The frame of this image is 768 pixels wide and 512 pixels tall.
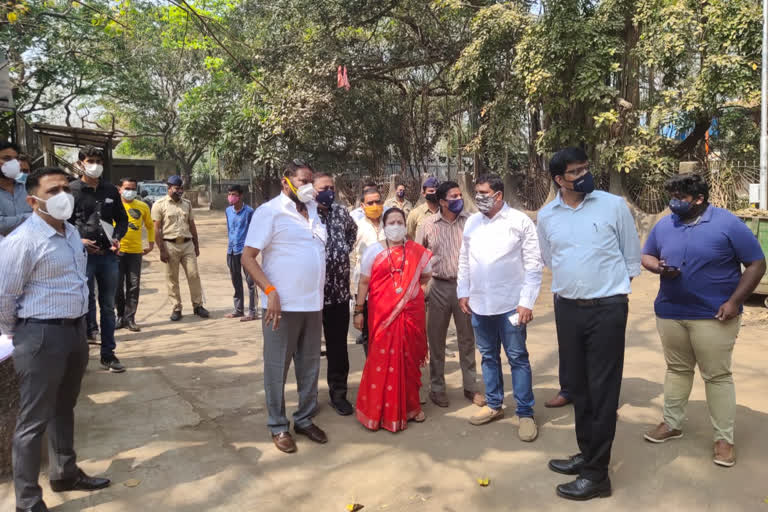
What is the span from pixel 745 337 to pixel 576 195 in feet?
14.6

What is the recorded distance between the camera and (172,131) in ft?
105

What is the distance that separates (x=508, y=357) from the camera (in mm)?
4137

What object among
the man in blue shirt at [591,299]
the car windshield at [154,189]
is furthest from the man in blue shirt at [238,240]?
the car windshield at [154,189]

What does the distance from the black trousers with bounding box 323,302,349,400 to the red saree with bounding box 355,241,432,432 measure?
355 millimetres

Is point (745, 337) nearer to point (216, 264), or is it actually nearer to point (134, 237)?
point (134, 237)

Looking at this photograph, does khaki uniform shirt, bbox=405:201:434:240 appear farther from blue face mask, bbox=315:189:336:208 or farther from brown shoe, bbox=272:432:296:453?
brown shoe, bbox=272:432:296:453

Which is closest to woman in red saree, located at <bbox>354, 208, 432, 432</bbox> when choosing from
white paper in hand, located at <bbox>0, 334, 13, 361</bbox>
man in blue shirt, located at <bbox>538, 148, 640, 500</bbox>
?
man in blue shirt, located at <bbox>538, 148, 640, 500</bbox>

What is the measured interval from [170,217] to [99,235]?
6.47ft

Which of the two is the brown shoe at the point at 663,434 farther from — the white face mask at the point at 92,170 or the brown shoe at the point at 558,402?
the white face mask at the point at 92,170

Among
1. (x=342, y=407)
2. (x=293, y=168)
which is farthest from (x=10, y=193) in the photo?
(x=342, y=407)

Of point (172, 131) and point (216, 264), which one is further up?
point (172, 131)

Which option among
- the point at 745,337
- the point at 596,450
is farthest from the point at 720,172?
the point at 596,450

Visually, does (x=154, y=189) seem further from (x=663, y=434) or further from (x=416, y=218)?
(x=663, y=434)

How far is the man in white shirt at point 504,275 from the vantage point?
405 cm
